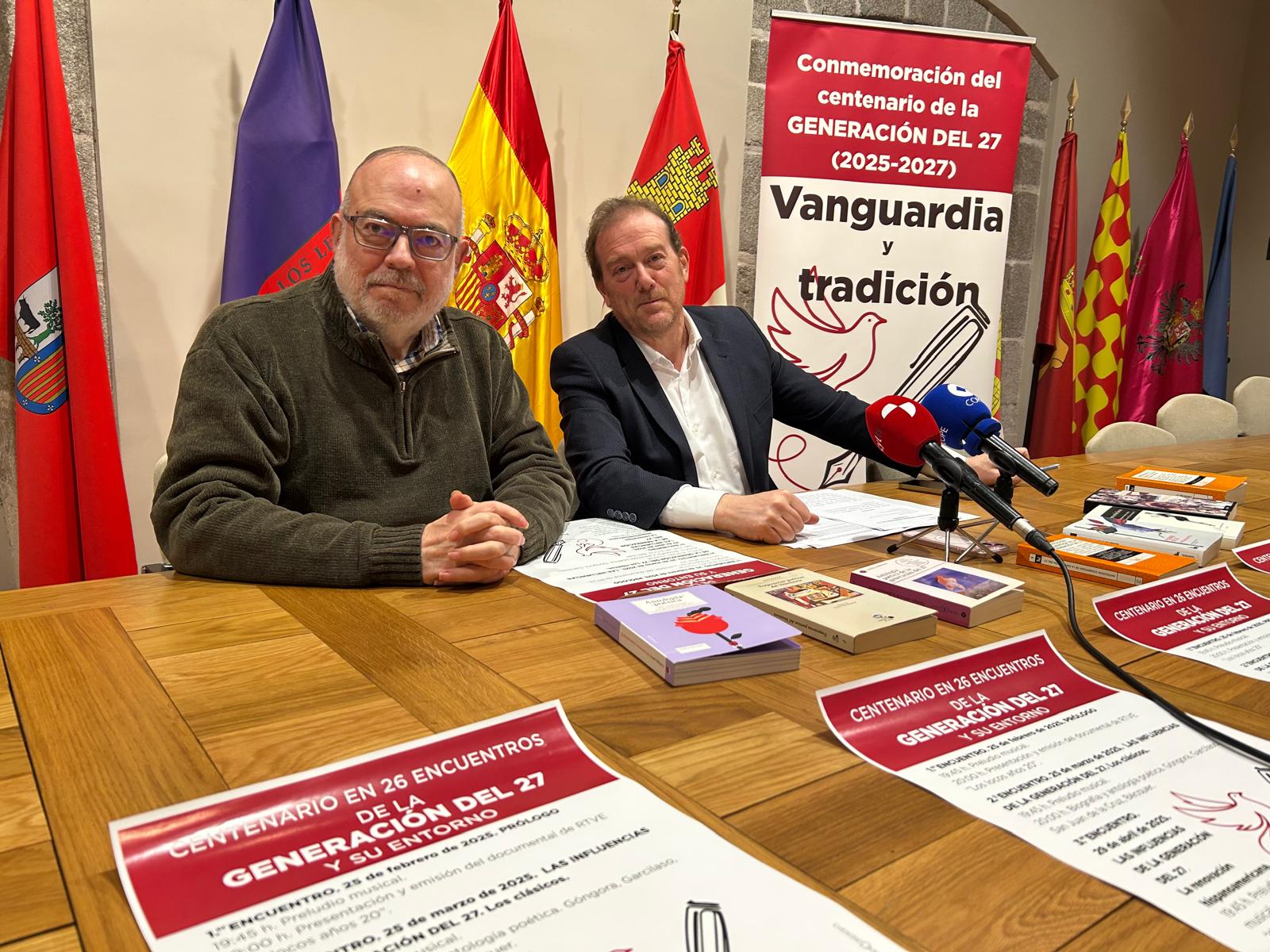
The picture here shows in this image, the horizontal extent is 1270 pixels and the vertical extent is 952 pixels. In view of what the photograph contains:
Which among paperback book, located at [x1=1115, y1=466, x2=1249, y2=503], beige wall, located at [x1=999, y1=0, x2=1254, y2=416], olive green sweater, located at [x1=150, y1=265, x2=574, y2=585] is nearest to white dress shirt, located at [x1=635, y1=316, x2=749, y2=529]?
olive green sweater, located at [x1=150, y1=265, x2=574, y2=585]

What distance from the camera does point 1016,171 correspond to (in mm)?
4121

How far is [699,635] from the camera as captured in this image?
35.8 inches

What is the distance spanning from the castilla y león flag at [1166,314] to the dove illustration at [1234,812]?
15.2ft

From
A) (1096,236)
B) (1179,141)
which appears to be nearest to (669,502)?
(1096,236)

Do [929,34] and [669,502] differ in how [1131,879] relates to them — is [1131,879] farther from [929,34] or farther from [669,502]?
[929,34]

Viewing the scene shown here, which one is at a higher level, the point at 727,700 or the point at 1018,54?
the point at 1018,54

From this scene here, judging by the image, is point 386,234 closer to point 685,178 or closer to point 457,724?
point 457,724

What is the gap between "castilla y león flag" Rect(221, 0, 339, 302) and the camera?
2.37 m

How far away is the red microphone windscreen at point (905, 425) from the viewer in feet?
4.21

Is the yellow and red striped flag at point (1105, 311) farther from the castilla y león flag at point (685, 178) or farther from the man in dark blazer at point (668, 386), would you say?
the man in dark blazer at point (668, 386)

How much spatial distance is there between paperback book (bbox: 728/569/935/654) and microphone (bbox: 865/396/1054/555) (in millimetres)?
233

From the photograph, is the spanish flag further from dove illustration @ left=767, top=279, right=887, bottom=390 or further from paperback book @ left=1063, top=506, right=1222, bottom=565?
paperback book @ left=1063, top=506, right=1222, bottom=565

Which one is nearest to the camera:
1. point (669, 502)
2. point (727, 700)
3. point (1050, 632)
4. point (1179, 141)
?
point (727, 700)

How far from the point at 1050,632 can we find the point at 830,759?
1.50 ft
